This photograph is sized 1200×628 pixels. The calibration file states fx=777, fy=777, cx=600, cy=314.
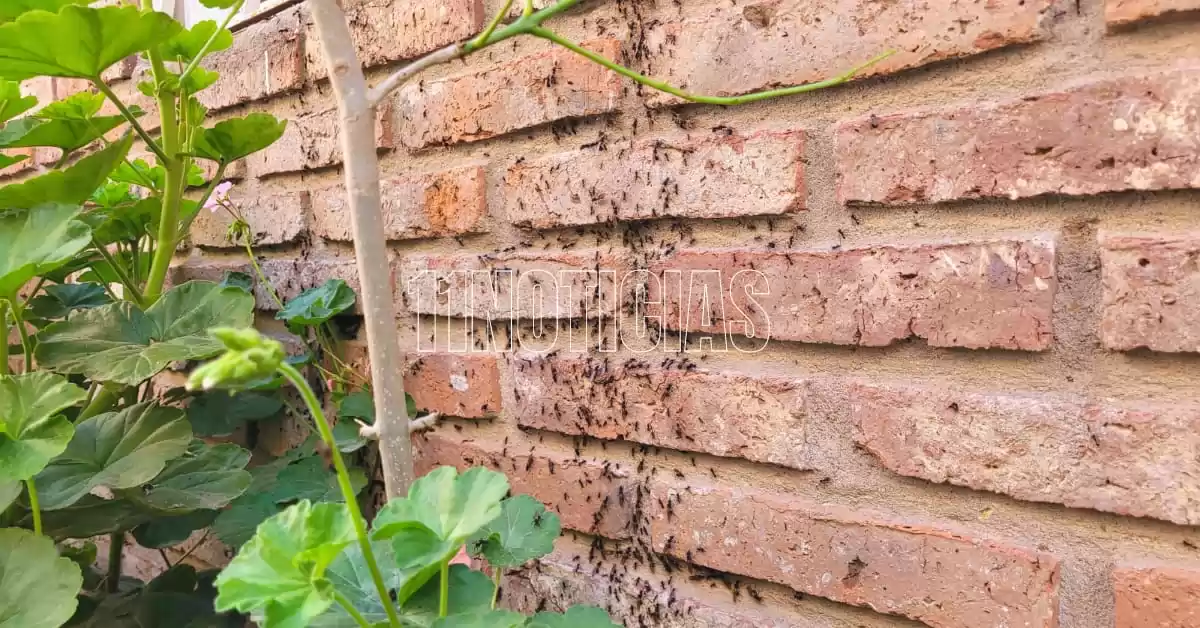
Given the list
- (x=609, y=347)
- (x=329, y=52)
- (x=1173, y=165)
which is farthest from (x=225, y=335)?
(x=1173, y=165)

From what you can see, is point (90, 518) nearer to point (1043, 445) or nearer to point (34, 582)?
point (34, 582)

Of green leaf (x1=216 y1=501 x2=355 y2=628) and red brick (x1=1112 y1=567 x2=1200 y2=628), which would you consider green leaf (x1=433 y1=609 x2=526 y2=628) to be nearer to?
green leaf (x1=216 y1=501 x2=355 y2=628)

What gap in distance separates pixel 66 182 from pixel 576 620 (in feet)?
1.94

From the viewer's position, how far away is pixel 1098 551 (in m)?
0.50

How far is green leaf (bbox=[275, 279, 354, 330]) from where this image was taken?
2.74 feet

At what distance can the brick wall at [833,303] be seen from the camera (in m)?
0.48

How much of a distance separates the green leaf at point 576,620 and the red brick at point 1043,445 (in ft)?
0.77

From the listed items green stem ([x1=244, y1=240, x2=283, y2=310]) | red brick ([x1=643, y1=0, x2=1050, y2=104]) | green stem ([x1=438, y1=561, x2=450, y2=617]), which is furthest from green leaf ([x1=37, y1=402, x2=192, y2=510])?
red brick ([x1=643, y1=0, x2=1050, y2=104])

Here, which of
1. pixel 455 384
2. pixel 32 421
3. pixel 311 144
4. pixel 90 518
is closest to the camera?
pixel 32 421

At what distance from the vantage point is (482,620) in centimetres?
43

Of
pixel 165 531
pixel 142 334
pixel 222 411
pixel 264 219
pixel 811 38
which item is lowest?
pixel 165 531

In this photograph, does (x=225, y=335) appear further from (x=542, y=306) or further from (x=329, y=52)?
(x=542, y=306)

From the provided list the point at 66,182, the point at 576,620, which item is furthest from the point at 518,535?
the point at 66,182

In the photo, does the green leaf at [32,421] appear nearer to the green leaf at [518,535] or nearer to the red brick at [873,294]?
the green leaf at [518,535]
